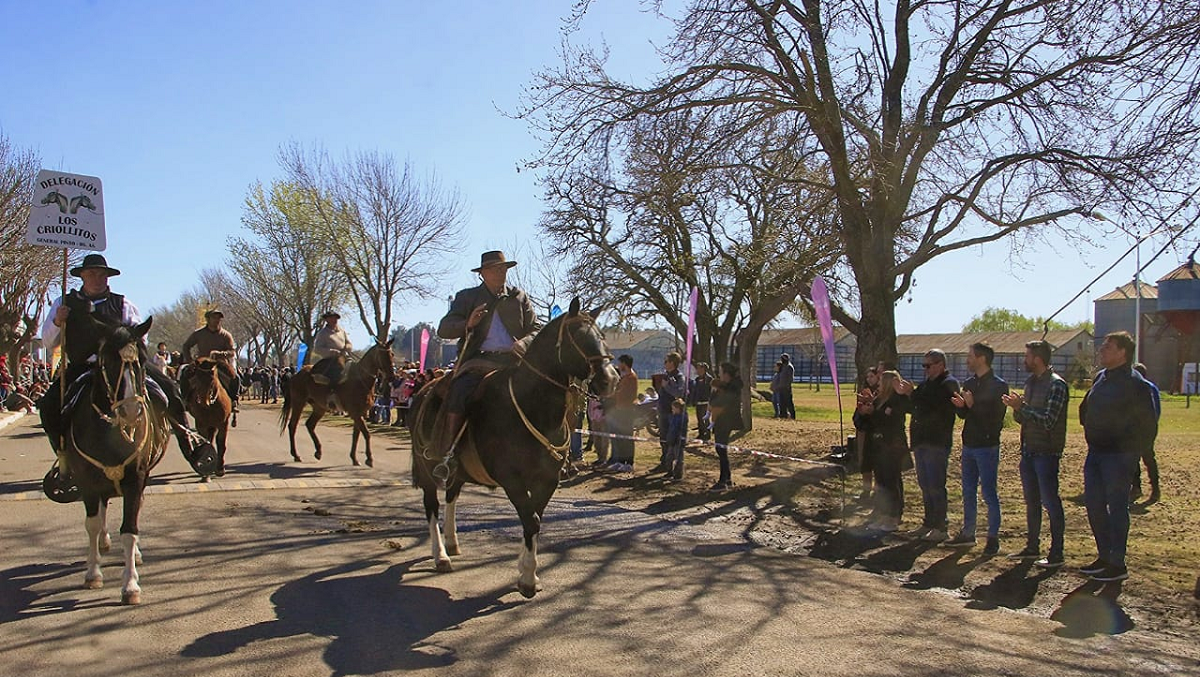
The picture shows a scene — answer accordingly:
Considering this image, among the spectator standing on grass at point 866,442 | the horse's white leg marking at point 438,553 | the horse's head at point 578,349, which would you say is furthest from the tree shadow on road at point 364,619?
the spectator standing on grass at point 866,442

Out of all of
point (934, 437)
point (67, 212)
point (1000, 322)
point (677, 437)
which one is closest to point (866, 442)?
point (934, 437)

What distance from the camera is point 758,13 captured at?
14648 millimetres

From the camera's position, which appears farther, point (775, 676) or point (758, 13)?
point (758, 13)

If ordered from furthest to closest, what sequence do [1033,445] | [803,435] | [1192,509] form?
[803,435] < [1192,509] < [1033,445]

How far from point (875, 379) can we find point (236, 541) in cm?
871

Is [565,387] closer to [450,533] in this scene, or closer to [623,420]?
[450,533]

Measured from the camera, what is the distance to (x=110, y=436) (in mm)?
6867

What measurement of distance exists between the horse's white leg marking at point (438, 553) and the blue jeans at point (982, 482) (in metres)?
5.51

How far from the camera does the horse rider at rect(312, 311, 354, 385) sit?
656 inches

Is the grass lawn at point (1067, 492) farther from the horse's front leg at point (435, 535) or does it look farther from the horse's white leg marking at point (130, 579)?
the horse's white leg marking at point (130, 579)

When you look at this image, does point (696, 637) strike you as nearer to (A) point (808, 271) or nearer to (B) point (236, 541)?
(B) point (236, 541)

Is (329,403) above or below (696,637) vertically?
above

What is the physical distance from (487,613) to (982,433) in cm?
563

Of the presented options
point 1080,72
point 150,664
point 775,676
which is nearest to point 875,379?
point 1080,72
